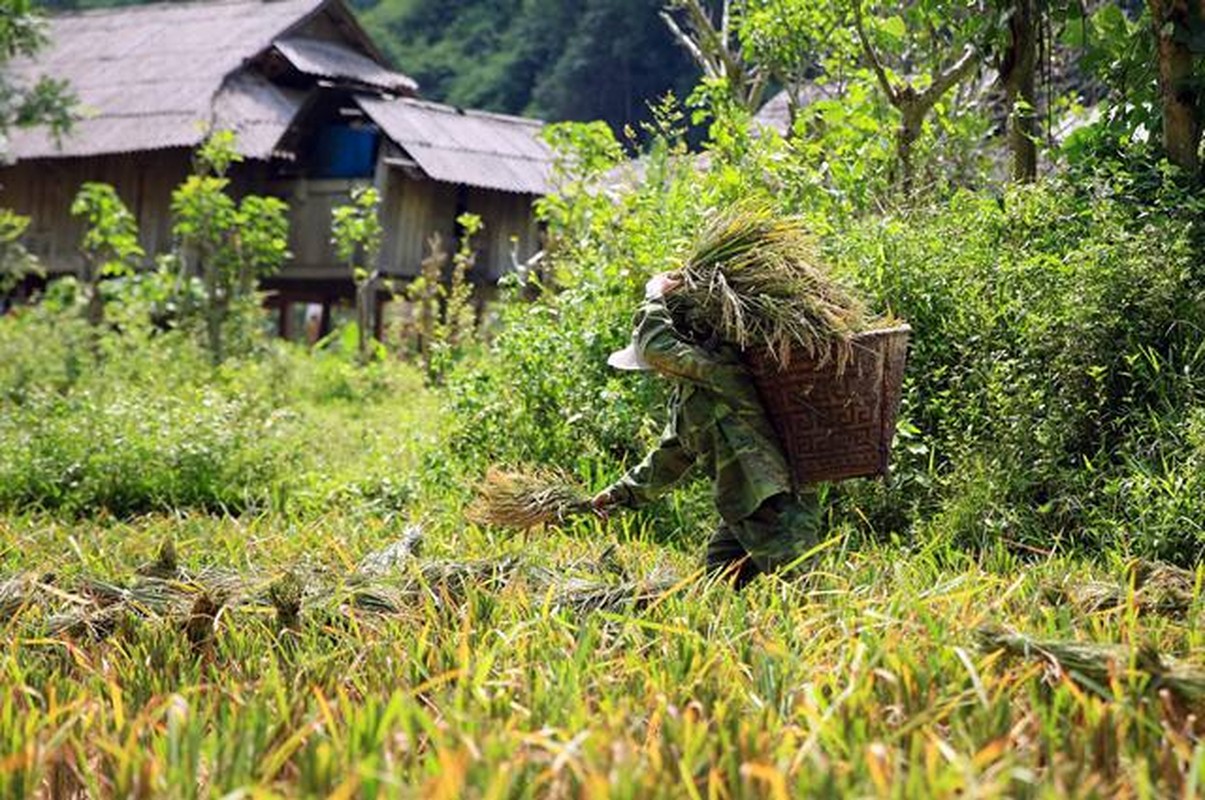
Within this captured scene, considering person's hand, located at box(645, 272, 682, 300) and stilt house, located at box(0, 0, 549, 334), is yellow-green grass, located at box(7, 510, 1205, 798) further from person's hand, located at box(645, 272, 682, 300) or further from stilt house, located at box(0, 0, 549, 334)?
stilt house, located at box(0, 0, 549, 334)

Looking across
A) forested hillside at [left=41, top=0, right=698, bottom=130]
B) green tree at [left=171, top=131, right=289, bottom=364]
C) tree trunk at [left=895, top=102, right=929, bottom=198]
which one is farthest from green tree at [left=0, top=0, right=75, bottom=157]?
forested hillside at [left=41, top=0, right=698, bottom=130]

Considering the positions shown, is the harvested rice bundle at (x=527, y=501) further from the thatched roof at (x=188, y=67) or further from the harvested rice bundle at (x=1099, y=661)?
the thatched roof at (x=188, y=67)

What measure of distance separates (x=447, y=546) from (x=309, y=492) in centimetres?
280

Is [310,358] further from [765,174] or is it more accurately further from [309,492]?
[765,174]

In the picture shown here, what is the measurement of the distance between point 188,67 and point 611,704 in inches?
828

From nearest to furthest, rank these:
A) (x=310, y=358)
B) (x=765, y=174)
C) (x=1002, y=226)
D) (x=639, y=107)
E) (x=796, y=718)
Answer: (x=796, y=718) → (x=1002, y=226) → (x=765, y=174) → (x=310, y=358) → (x=639, y=107)

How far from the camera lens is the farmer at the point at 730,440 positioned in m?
5.19

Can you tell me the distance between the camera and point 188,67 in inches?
896

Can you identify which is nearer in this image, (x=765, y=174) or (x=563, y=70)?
(x=765, y=174)

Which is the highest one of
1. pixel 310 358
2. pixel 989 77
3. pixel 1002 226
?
pixel 989 77

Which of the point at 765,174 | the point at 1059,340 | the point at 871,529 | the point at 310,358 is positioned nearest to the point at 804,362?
the point at 871,529

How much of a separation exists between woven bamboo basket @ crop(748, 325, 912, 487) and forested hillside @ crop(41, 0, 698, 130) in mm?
26341

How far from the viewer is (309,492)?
870 centimetres

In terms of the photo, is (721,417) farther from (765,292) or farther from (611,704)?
(611,704)
